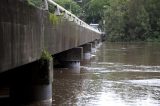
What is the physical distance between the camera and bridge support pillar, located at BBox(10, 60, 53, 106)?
12742 millimetres

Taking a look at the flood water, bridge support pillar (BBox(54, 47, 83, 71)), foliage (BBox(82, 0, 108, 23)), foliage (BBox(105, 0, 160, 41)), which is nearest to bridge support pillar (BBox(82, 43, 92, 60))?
bridge support pillar (BBox(54, 47, 83, 71))

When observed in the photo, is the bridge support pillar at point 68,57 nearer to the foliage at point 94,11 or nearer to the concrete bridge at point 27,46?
the concrete bridge at point 27,46

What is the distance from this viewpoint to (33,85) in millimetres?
12734

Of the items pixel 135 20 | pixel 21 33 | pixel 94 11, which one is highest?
pixel 94 11

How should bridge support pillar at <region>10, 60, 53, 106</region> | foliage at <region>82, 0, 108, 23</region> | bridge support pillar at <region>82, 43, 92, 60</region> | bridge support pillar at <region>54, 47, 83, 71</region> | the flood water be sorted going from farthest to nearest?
foliage at <region>82, 0, 108, 23</region>
bridge support pillar at <region>82, 43, 92, 60</region>
bridge support pillar at <region>54, 47, 83, 71</region>
the flood water
bridge support pillar at <region>10, 60, 53, 106</region>

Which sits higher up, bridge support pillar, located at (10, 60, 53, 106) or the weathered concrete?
the weathered concrete

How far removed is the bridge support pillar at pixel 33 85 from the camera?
12742 mm

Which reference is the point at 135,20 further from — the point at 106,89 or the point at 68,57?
the point at 106,89

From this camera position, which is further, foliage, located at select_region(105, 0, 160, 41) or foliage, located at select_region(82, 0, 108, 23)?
foliage, located at select_region(82, 0, 108, 23)

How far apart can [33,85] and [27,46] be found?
8.58 ft

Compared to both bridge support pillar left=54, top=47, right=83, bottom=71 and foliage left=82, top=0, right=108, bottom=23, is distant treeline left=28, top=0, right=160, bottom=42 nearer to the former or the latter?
foliage left=82, top=0, right=108, bottom=23

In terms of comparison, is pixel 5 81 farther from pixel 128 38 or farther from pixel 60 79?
pixel 128 38

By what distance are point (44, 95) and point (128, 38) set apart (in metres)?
95.5

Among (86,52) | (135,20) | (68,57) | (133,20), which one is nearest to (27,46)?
(68,57)
